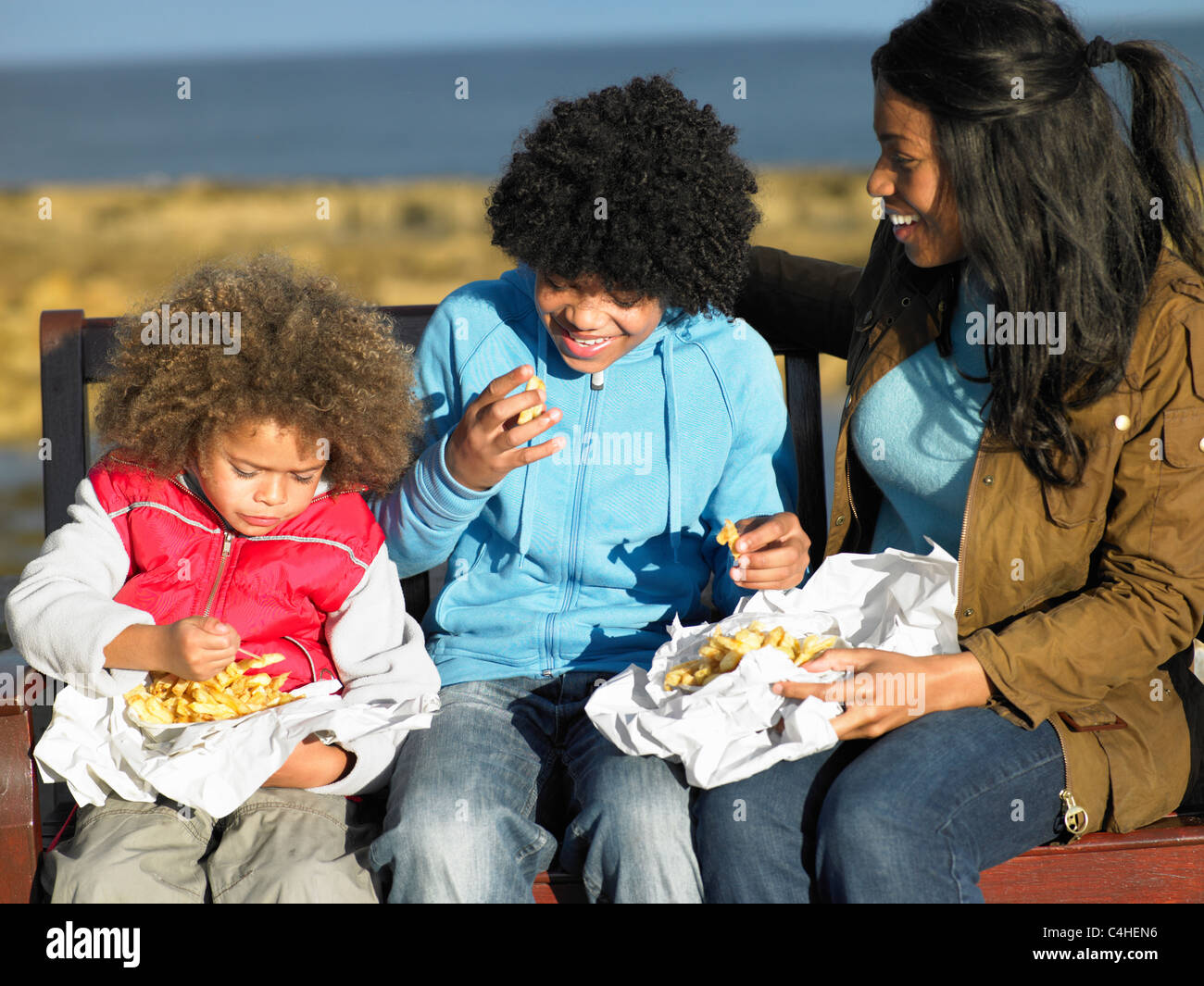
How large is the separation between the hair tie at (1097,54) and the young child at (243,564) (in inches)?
49.0

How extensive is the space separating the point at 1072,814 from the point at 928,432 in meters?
0.67

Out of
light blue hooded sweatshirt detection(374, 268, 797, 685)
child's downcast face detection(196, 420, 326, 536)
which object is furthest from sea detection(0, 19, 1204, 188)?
child's downcast face detection(196, 420, 326, 536)

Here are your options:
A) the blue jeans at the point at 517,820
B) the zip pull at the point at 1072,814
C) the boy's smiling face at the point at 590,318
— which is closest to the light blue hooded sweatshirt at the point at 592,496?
the boy's smiling face at the point at 590,318

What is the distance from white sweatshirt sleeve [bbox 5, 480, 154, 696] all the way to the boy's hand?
3.16 ft

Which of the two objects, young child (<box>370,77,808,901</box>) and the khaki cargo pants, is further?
young child (<box>370,77,808,901</box>)

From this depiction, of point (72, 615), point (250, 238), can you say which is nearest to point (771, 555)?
point (72, 615)

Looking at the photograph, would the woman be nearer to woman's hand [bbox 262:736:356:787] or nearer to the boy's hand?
the boy's hand

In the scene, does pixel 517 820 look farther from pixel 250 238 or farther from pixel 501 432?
pixel 250 238

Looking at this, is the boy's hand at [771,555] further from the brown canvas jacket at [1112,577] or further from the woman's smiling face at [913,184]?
the woman's smiling face at [913,184]

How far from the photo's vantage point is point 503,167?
7.88 ft

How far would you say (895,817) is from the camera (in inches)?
75.4

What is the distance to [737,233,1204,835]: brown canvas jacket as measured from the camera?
6.71 feet

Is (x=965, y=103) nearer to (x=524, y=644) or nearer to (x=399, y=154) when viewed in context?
(x=524, y=644)

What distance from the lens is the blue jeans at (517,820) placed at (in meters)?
1.94
